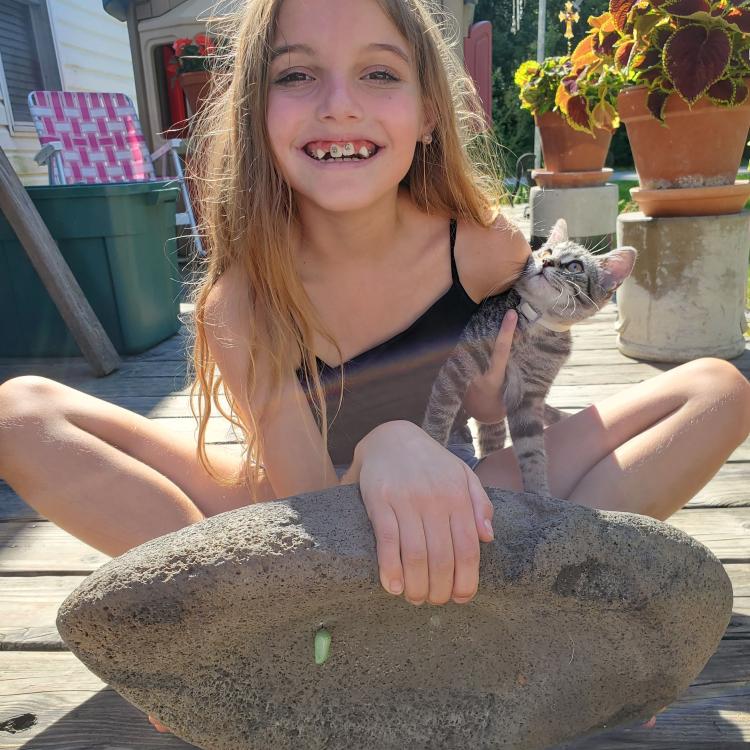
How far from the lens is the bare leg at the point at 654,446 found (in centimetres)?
145

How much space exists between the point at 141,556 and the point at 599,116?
10.6 feet

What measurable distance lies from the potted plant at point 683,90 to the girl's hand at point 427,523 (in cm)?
216

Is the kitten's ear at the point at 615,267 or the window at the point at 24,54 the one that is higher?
the window at the point at 24,54

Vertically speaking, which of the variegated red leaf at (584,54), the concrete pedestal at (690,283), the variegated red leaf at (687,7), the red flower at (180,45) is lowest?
the concrete pedestal at (690,283)

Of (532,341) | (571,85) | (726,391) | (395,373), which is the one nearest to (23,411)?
(395,373)

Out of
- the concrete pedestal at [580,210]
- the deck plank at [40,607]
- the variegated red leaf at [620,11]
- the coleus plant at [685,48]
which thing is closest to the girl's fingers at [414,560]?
the deck plank at [40,607]

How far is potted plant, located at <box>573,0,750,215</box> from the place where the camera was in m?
2.42

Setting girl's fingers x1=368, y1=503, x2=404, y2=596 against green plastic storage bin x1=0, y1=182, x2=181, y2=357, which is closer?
girl's fingers x1=368, y1=503, x2=404, y2=596

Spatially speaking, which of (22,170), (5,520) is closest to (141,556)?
(5,520)

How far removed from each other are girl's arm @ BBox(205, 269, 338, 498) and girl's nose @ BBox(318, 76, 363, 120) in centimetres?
42

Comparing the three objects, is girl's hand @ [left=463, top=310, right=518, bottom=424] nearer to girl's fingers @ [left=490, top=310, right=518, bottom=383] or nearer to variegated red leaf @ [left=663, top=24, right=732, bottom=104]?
girl's fingers @ [left=490, top=310, right=518, bottom=383]

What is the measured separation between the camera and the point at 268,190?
56.8 inches

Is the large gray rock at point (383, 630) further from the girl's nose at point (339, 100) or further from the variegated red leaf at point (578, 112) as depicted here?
the variegated red leaf at point (578, 112)

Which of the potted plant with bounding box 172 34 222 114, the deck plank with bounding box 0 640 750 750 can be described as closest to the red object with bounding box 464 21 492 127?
the potted plant with bounding box 172 34 222 114
